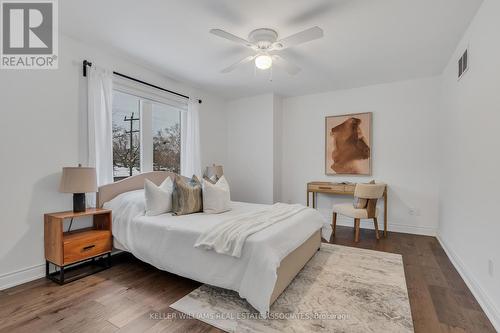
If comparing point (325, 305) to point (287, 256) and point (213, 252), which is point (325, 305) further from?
point (213, 252)

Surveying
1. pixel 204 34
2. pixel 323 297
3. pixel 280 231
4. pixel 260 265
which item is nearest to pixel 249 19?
pixel 204 34

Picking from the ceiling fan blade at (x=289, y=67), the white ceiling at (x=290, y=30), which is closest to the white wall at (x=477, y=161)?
the white ceiling at (x=290, y=30)

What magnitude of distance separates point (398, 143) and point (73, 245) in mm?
4839

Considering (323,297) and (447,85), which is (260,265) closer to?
(323,297)

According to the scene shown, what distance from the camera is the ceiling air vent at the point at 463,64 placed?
2.62 m

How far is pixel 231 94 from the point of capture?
5.06m

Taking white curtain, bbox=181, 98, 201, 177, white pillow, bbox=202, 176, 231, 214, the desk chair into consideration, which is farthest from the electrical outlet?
white curtain, bbox=181, 98, 201, 177

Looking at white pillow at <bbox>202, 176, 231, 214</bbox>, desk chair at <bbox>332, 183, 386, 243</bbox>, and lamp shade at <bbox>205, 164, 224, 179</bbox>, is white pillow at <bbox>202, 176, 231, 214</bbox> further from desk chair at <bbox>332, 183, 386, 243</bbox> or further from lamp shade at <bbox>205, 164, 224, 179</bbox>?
desk chair at <bbox>332, 183, 386, 243</bbox>

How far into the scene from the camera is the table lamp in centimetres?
255

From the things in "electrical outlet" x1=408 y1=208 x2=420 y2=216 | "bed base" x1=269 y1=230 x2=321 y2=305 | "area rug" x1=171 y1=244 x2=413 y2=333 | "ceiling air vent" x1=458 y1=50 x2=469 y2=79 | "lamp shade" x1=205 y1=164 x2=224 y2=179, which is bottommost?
"area rug" x1=171 y1=244 x2=413 y2=333

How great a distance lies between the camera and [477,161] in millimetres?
2295

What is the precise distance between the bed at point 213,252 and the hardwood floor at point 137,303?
0.24 m

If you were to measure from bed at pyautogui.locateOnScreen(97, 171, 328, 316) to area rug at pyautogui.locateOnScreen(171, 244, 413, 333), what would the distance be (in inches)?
4.8
